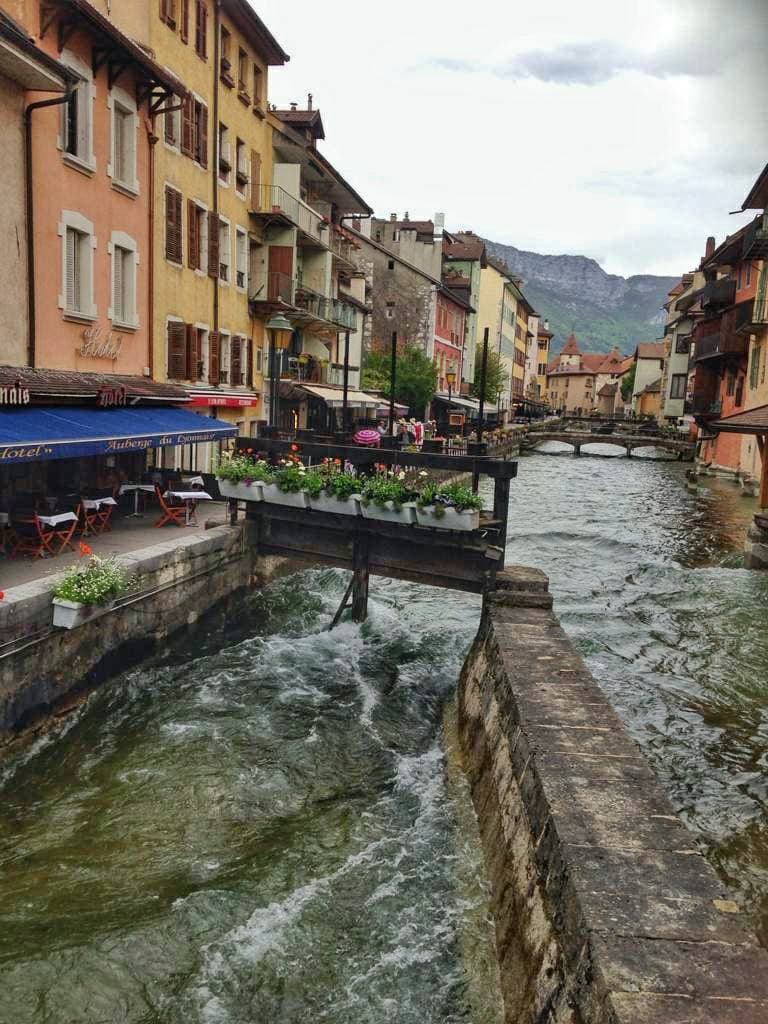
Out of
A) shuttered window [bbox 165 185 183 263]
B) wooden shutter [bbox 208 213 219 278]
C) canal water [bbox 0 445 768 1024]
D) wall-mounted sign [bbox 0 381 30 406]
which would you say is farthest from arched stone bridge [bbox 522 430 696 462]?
wall-mounted sign [bbox 0 381 30 406]

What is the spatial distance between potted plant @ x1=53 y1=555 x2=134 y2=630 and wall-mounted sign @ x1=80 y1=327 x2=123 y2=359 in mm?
7007

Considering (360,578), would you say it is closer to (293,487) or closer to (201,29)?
(293,487)

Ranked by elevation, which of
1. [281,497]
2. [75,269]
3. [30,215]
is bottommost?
[281,497]

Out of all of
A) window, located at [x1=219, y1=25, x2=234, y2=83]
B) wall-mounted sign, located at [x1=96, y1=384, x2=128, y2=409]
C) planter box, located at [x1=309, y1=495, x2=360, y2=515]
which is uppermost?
window, located at [x1=219, y1=25, x2=234, y2=83]

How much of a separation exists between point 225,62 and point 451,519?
56.4 feet

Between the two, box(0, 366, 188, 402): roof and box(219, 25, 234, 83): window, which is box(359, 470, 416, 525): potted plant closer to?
box(0, 366, 188, 402): roof

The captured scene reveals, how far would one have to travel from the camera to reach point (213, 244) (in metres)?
20.9

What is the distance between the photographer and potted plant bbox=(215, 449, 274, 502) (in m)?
13.3

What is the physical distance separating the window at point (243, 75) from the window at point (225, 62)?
2.35 ft

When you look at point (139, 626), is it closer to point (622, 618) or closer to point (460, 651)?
point (460, 651)

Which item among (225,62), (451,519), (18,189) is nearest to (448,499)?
(451,519)

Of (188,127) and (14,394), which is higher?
(188,127)

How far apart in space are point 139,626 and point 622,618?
9417 millimetres

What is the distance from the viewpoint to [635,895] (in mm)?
4176
